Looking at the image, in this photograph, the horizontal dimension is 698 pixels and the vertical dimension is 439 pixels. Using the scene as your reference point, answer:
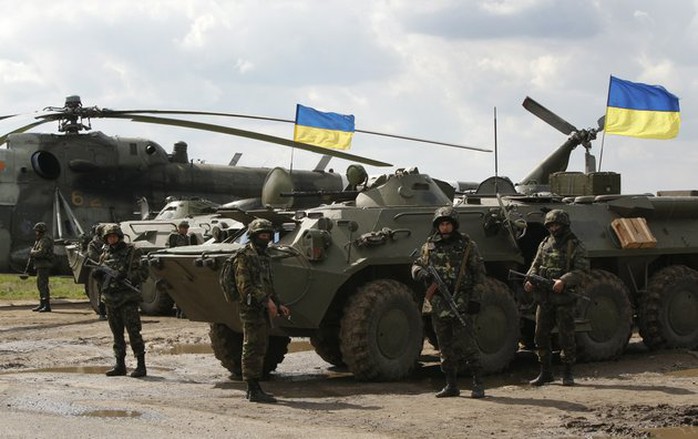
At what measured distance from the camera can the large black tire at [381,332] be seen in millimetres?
10852

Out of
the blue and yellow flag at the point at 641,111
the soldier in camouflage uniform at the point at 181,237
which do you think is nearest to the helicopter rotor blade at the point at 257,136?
the soldier in camouflage uniform at the point at 181,237

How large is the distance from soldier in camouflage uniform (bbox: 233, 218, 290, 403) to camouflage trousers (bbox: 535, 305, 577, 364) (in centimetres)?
247

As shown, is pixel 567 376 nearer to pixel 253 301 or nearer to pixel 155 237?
pixel 253 301

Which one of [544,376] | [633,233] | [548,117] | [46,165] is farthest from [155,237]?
[544,376]

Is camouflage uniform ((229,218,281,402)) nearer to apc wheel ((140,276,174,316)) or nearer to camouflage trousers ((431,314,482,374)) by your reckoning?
camouflage trousers ((431,314,482,374))

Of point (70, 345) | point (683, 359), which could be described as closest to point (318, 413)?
point (683, 359)

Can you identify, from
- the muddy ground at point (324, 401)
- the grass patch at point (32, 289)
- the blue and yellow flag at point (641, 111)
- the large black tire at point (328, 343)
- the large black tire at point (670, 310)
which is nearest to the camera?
the muddy ground at point (324, 401)

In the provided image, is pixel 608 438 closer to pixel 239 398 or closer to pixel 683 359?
pixel 239 398

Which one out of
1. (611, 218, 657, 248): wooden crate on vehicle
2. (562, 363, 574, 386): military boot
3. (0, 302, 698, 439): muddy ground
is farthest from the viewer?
(611, 218, 657, 248): wooden crate on vehicle

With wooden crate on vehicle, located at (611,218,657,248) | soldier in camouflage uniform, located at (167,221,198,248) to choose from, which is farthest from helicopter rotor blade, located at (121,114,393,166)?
wooden crate on vehicle, located at (611,218,657,248)

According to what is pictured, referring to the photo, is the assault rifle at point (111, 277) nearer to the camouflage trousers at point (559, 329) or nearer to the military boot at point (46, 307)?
the camouflage trousers at point (559, 329)

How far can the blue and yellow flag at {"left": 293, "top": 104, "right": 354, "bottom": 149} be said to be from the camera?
2052 centimetres

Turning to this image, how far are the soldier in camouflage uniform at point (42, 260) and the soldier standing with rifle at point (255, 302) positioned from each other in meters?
11.3

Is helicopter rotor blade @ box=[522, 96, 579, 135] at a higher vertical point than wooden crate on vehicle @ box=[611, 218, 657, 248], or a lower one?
higher
